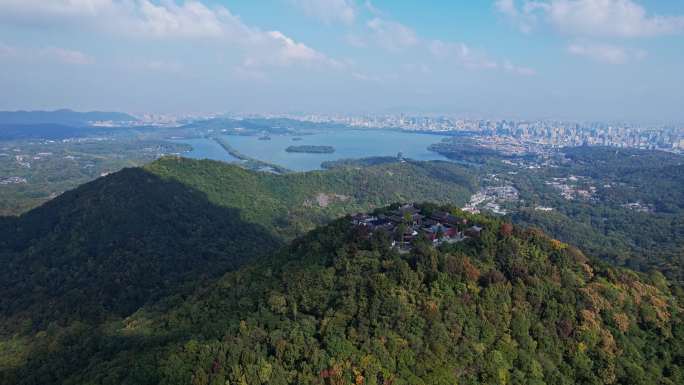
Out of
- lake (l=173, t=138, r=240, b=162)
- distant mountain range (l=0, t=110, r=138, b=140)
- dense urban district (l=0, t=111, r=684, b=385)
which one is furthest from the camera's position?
distant mountain range (l=0, t=110, r=138, b=140)

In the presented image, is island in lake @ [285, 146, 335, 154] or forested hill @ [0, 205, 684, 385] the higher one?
forested hill @ [0, 205, 684, 385]

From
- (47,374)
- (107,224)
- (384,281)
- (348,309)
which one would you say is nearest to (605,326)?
(384,281)

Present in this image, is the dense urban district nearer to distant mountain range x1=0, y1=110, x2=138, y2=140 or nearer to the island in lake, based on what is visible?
the island in lake

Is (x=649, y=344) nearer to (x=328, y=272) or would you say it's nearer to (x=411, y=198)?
(x=328, y=272)

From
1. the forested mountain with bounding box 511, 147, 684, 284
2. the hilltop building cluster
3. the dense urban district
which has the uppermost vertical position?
the hilltop building cluster

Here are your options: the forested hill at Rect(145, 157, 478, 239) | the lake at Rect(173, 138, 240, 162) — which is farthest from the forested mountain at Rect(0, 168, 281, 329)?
the lake at Rect(173, 138, 240, 162)
